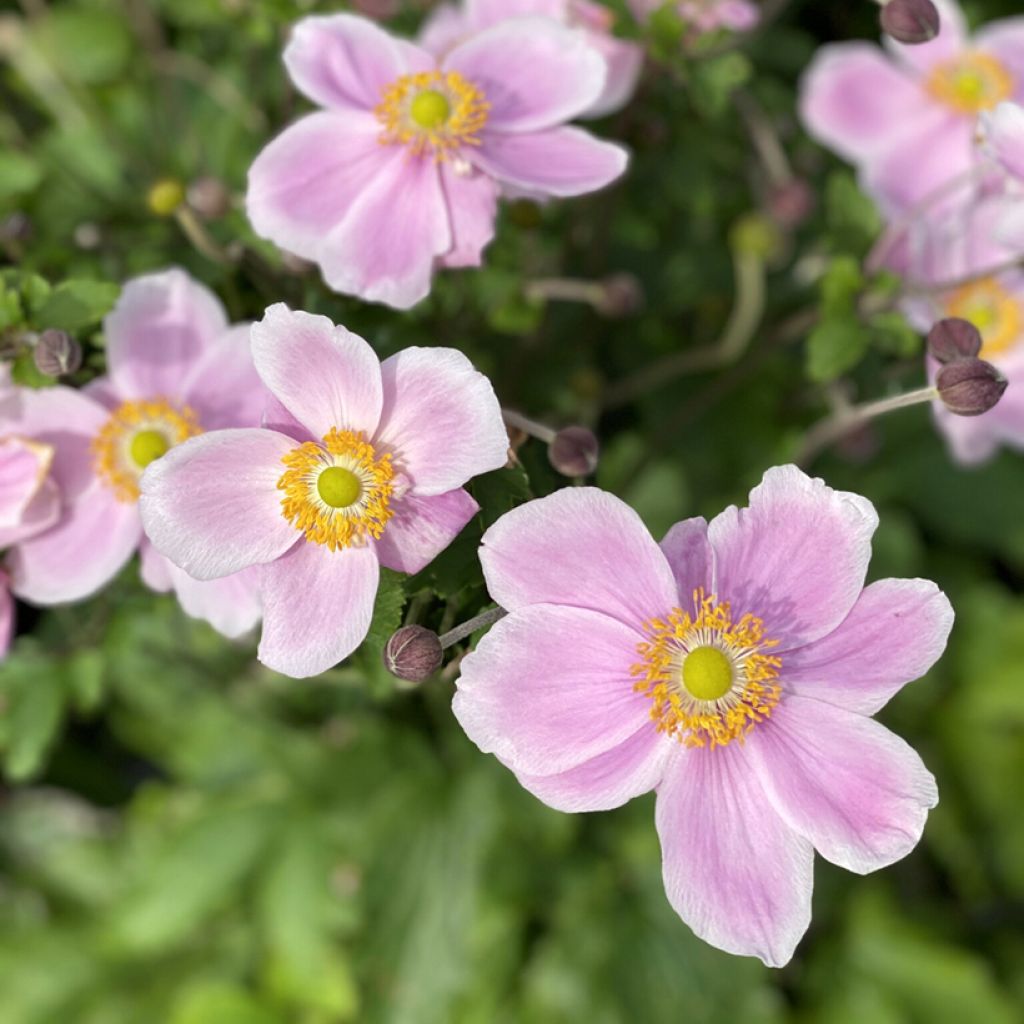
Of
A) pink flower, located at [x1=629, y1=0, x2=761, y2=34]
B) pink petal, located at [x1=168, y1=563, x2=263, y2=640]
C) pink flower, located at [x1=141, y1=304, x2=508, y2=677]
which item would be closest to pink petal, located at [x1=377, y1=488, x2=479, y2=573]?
pink flower, located at [x1=141, y1=304, x2=508, y2=677]

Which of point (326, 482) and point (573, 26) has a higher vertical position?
point (573, 26)

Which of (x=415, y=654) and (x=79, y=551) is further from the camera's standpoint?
(x=79, y=551)

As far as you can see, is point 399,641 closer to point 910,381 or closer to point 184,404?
point 184,404

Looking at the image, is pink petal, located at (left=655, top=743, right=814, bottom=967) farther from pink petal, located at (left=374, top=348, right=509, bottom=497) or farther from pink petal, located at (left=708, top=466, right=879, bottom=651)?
pink petal, located at (left=374, top=348, right=509, bottom=497)

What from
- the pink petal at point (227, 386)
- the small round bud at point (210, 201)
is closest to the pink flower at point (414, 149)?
the pink petal at point (227, 386)

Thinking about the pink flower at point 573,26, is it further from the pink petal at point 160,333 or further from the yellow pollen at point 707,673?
the yellow pollen at point 707,673

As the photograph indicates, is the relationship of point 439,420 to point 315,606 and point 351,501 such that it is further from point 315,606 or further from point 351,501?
point 315,606

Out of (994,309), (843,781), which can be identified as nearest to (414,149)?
(843,781)
